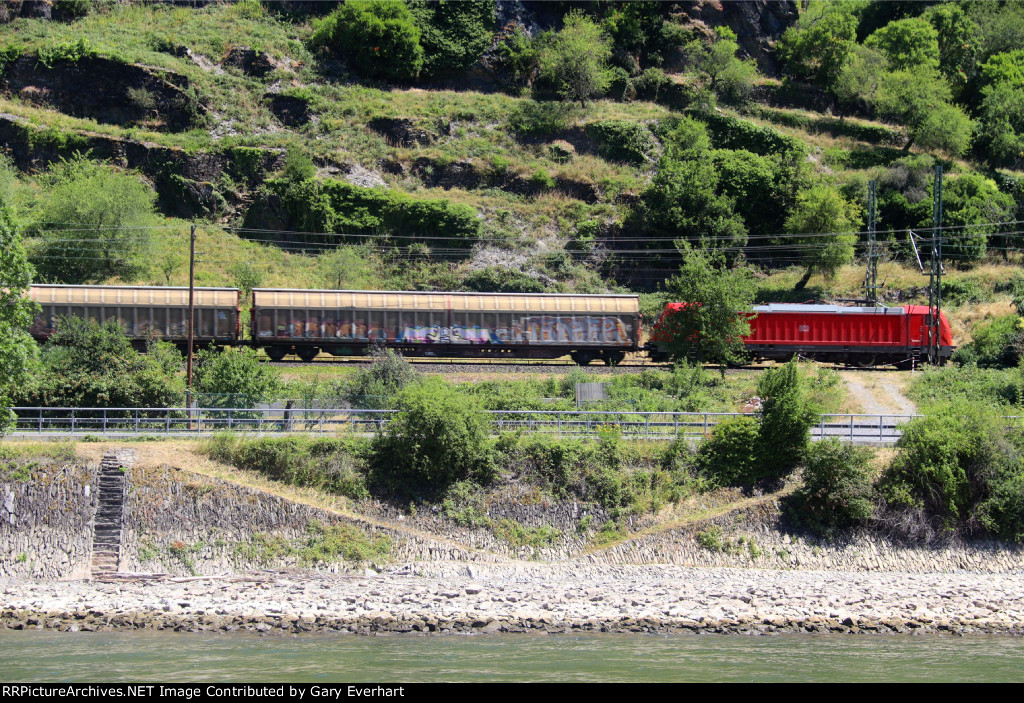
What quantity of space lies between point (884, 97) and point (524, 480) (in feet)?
179

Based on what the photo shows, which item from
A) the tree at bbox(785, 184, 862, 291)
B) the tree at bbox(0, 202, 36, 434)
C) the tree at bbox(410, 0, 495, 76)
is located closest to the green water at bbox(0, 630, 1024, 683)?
the tree at bbox(0, 202, 36, 434)

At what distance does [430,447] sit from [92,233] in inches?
1097

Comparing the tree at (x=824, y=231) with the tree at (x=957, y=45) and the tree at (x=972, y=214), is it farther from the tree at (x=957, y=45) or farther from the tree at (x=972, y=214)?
the tree at (x=957, y=45)

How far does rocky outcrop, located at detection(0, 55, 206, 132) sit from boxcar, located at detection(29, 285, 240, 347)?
21.6 meters

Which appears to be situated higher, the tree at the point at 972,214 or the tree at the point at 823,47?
the tree at the point at 823,47

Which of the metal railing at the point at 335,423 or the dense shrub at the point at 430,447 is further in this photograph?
the metal railing at the point at 335,423

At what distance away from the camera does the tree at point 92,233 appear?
1768 inches

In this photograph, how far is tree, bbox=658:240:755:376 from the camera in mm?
36719

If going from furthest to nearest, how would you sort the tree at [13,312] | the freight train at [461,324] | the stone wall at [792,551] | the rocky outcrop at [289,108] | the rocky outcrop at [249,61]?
the rocky outcrop at [249,61]
the rocky outcrop at [289,108]
the freight train at [461,324]
the stone wall at [792,551]
the tree at [13,312]

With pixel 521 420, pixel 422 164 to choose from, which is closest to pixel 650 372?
pixel 521 420

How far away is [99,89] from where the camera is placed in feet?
190

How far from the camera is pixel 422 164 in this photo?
59.3 metres

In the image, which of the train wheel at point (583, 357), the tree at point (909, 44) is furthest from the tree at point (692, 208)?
the tree at point (909, 44)

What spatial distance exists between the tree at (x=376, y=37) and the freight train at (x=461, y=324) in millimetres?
30777
